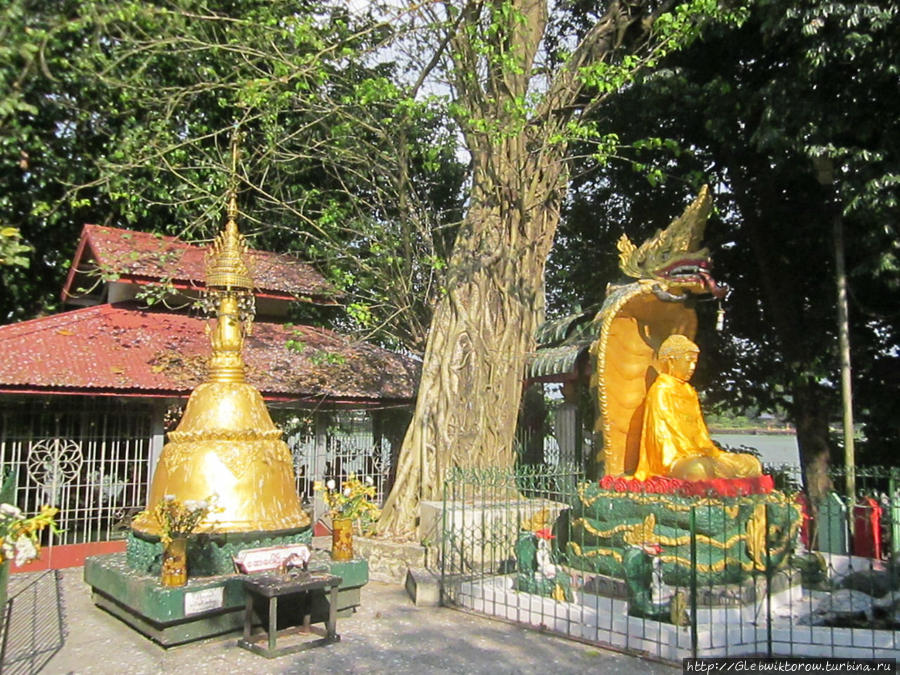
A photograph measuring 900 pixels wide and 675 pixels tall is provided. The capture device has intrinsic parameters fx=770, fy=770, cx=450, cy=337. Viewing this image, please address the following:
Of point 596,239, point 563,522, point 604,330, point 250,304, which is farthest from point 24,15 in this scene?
point 596,239

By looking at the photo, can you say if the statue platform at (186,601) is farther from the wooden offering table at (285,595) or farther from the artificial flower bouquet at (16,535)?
the artificial flower bouquet at (16,535)

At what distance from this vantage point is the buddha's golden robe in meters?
8.66

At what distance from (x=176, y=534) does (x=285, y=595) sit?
3.65 feet

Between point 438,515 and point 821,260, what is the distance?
27.2 feet

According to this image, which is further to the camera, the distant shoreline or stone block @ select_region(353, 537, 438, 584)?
the distant shoreline

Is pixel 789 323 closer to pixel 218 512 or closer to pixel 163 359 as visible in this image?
pixel 218 512

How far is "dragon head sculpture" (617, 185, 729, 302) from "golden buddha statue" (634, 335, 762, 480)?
0.63 metres

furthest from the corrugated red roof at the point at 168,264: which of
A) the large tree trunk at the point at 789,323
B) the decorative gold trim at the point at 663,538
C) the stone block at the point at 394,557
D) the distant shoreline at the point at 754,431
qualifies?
the distant shoreline at the point at 754,431

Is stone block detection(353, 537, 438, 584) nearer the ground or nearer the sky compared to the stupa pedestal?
nearer the ground

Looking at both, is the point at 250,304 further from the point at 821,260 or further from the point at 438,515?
the point at 821,260

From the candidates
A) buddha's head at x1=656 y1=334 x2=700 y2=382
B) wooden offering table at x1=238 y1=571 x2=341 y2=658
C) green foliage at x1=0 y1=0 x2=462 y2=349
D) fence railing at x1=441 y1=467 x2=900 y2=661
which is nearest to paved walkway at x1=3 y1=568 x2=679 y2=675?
wooden offering table at x1=238 y1=571 x2=341 y2=658

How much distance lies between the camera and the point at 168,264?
43.5ft

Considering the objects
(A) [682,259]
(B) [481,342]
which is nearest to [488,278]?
(B) [481,342]

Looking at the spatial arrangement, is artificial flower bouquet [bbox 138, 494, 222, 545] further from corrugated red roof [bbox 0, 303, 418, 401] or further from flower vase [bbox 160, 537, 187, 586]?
corrugated red roof [bbox 0, 303, 418, 401]
